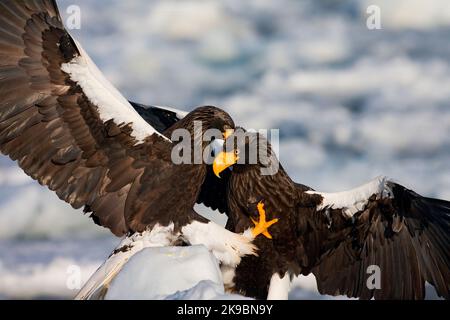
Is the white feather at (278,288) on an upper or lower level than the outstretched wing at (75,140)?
lower

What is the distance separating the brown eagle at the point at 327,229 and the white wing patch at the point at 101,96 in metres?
0.65

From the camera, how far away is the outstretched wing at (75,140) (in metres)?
6.31

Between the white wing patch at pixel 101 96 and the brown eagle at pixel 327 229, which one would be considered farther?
the brown eagle at pixel 327 229

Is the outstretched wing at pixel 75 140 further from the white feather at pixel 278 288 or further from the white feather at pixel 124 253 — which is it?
the white feather at pixel 278 288

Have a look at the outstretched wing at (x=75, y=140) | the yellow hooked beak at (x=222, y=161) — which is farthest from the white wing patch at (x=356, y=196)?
the outstretched wing at (x=75, y=140)

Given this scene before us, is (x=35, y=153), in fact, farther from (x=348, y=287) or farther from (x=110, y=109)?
(x=348, y=287)

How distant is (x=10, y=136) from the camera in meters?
6.35

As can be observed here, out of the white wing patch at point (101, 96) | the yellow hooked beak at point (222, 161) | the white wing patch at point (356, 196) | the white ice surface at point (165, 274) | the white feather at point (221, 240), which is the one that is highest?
the white wing patch at point (101, 96)

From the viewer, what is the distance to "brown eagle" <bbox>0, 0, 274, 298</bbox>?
20.6 ft

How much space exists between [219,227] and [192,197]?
308mm

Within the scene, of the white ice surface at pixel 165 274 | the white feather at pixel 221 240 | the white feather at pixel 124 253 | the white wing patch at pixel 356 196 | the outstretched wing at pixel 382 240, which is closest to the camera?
the white ice surface at pixel 165 274

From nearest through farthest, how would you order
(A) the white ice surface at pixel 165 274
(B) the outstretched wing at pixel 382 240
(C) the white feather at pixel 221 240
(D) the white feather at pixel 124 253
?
1. (A) the white ice surface at pixel 165 274
2. (D) the white feather at pixel 124 253
3. (C) the white feather at pixel 221 240
4. (B) the outstretched wing at pixel 382 240
